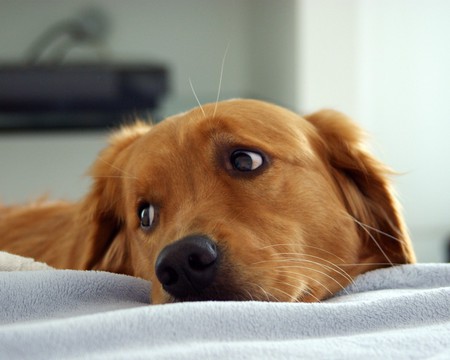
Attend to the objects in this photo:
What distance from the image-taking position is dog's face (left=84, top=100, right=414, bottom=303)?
126 centimetres

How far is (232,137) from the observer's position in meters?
1.57

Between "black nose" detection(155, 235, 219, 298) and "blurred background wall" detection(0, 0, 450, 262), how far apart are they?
3814mm

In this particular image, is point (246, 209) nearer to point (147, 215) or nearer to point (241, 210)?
point (241, 210)

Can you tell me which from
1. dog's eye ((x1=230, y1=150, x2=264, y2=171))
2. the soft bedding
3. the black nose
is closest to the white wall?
dog's eye ((x1=230, y1=150, x2=264, y2=171))

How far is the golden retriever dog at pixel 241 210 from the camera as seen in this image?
1.26 m

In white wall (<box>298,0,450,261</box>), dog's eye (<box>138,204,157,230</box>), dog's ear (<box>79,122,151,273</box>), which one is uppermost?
dog's eye (<box>138,204,157,230</box>)

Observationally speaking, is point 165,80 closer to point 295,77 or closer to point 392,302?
point 295,77

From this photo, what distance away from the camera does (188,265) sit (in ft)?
3.94

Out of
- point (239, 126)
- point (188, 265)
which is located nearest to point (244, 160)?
point (239, 126)

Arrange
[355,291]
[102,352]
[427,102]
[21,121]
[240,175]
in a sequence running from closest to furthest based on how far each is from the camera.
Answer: [102,352] < [355,291] < [240,175] < [21,121] < [427,102]

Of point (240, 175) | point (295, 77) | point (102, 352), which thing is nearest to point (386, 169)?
point (240, 175)

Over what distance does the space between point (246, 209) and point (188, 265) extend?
278mm

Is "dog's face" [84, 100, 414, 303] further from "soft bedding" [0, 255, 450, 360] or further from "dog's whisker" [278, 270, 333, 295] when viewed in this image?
"soft bedding" [0, 255, 450, 360]

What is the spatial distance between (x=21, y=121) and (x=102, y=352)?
449 cm
